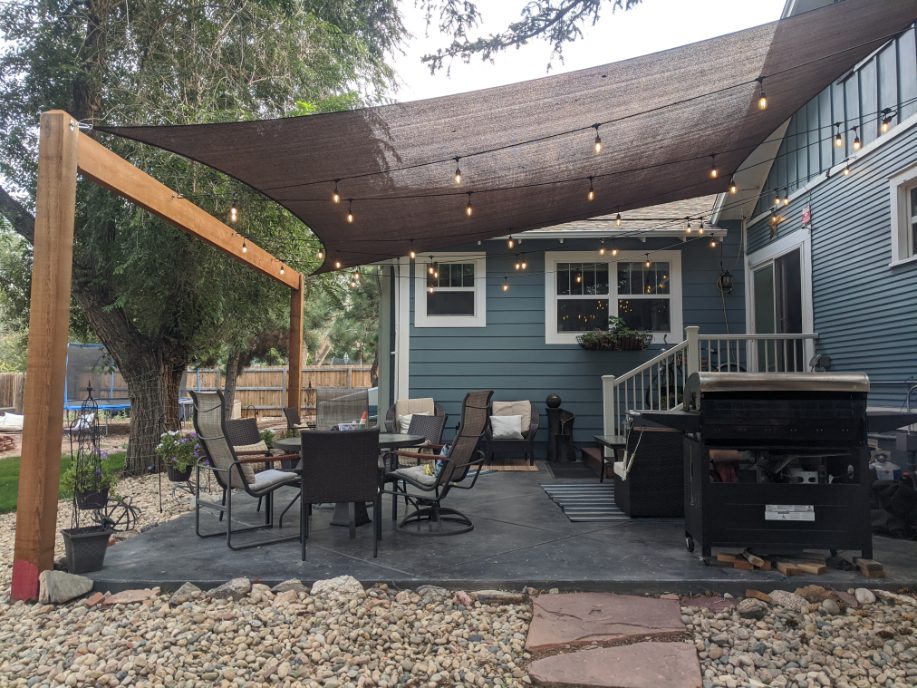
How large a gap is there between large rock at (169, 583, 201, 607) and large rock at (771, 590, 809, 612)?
9.14 ft

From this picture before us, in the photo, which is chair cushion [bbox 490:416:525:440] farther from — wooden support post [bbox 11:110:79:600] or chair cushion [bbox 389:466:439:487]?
wooden support post [bbox 11:110:79:600]

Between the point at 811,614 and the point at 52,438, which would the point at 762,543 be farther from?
the point at 52,438

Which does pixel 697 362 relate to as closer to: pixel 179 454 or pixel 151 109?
pixel 179 454

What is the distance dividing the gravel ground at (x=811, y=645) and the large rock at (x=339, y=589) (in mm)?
1531

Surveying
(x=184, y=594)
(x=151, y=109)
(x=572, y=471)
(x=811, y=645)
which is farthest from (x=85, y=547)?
(x=572, y=471)

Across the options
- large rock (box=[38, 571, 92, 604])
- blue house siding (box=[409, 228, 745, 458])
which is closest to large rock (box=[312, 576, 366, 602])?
large rock (box=[38, 571, 92, 604])

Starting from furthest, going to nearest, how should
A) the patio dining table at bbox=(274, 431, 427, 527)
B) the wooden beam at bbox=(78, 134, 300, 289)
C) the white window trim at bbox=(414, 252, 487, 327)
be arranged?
the white window trim at bbox=(414, 252, 487, 327) → the patio dining table at bbox=(274, 431, 427, 527) → the wooden beam at bbox=(78, 134, 300, 289)

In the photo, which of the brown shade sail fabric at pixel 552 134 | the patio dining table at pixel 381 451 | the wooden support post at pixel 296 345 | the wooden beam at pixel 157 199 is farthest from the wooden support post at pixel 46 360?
the wooden support post at pixel 296 345

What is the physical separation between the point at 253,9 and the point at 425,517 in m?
5.64

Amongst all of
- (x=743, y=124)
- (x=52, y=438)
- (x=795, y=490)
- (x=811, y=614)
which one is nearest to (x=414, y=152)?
(x=743, y=124)

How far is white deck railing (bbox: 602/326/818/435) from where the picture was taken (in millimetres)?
5539

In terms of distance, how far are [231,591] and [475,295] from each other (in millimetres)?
5556

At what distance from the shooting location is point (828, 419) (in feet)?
9.81

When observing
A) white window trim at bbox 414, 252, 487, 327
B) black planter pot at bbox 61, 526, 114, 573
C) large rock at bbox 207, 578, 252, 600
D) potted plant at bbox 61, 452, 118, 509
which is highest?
white window trim at bbox 414, 252, 487, 327
